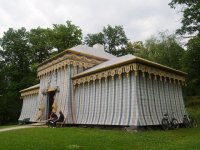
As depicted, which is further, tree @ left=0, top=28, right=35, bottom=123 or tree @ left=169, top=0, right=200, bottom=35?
tree @ left=0, top=28, right=35, bottom=123

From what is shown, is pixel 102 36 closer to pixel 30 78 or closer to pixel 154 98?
pixel 30 78

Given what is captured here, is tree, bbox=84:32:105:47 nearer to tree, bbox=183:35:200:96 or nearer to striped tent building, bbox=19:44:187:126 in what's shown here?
tree, bbox=183:35:200:96

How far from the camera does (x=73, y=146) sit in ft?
24.4

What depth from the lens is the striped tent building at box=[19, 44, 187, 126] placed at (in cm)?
1198

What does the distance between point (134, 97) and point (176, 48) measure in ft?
66.8

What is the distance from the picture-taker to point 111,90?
13289mm

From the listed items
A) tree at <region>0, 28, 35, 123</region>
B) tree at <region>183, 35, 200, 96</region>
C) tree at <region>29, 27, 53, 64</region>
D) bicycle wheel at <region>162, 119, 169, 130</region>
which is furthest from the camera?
tree at <region>29, 27, 53, 64</region>

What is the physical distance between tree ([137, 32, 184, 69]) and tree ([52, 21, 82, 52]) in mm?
10733

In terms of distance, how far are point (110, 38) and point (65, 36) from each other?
25.8 feet

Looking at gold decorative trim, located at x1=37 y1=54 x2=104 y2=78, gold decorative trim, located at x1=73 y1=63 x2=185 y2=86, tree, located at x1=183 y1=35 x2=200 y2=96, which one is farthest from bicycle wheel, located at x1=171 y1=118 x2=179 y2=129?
tree, located at x1=183 y1=35 x2=200 y2=96

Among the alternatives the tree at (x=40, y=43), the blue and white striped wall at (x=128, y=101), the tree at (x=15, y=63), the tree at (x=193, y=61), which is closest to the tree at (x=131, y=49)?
the tree at (x=40, y=43)

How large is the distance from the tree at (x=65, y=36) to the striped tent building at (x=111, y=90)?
61.4ft

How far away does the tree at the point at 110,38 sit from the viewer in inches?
1636

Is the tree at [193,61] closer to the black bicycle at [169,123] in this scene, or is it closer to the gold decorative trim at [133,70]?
the gold decorative trim at [133,70]
